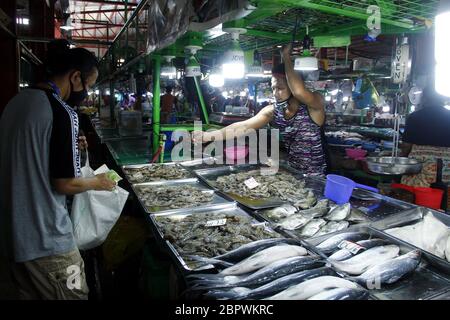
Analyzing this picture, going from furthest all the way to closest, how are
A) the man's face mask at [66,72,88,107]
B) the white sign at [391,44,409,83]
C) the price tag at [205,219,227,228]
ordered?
the white sign at [391,44,409,83]
the price tag at [205,219,227,228]
the man's face mask at [66,72,88,107]

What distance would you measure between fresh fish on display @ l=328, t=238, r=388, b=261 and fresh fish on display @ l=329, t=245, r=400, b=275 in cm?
4

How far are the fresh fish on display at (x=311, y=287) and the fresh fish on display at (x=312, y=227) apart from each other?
2.22 ft

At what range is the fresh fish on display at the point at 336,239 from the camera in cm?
222

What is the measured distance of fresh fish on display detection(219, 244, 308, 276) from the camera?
1949mm

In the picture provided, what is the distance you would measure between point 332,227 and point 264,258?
776 mm

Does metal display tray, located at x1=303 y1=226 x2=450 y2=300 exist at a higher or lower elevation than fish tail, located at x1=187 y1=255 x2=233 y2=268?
lower

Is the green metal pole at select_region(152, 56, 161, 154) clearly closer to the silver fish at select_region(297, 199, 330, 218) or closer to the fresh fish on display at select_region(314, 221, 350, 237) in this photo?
the silver fish at select_region(297, 199, 330, 218)

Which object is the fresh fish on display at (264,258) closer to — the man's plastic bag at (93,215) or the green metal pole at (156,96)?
the man's plastic bag at (93,215)

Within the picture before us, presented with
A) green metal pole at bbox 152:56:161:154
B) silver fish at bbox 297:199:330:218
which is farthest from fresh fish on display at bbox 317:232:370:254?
green metal pole at bbox 152:56:161:154

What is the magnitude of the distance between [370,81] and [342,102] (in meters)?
4.12

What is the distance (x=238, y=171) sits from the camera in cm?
435

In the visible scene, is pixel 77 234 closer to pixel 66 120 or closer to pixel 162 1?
pixel 66 120

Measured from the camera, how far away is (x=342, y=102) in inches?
485

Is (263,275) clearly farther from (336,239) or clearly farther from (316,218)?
(316,218)
